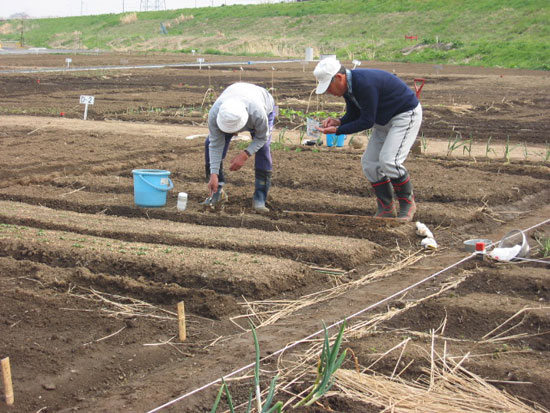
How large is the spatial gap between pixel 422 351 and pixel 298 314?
108cm

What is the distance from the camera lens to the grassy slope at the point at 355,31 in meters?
35.8

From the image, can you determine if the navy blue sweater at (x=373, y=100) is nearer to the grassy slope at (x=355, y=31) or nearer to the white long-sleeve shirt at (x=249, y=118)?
the white long-sleeve shirt at (x=249, y=118)

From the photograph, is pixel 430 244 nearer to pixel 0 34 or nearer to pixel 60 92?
pixel 60 92

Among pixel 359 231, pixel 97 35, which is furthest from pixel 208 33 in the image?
pixel 359 231

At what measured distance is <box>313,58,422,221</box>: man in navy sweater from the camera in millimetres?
6160

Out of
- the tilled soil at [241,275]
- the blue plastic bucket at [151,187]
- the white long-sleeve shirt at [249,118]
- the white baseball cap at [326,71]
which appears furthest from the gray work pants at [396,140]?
the blue plastic bucket at [151,187]

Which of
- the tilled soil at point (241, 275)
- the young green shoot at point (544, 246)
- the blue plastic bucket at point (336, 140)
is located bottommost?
the tilled soil at point (241, 275)

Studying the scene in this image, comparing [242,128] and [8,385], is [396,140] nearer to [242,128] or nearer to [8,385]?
[242,128]

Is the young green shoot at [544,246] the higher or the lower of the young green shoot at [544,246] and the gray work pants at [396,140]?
the lower

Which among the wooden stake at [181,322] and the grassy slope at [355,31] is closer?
the wooden stake at [181,322]

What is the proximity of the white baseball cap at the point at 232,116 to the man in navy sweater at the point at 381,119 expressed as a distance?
716 mm

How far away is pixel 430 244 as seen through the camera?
6.16m

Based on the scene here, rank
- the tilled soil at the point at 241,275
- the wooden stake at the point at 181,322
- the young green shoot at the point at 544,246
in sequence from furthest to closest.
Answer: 1. the young green shoot at the point at 544,246
2. the wooden stake at the point at 181,322
3. the tilled soil at the point at 241,275

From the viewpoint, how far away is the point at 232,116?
20.5 feet
